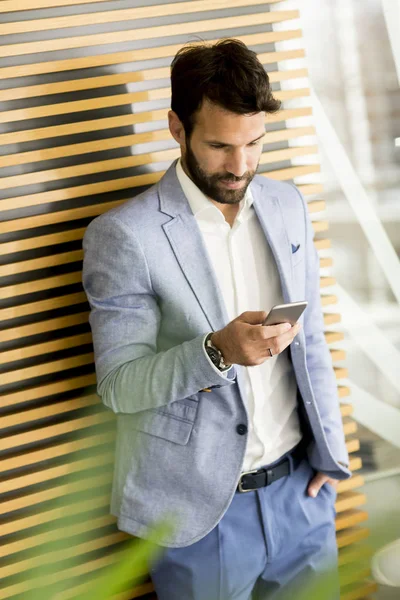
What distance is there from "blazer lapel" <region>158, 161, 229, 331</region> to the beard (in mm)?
119

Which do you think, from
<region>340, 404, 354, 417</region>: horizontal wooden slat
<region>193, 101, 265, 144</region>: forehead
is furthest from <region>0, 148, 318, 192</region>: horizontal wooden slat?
<region>340, 404, 354, 417</region>: horizontal wooden slat

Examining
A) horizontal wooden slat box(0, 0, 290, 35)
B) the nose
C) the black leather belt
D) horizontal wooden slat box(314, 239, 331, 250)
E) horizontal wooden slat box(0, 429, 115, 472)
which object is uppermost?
horizontal wooden slat box(0, 0, 290, 35)

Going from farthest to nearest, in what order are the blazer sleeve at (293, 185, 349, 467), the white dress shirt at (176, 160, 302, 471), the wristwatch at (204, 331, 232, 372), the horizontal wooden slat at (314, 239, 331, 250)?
1. the horizontal wooden slat at (314, 239, 331, 250)
2. the blazer sleeve at (293, 185, 349, 467)
3. the white dress shirt at (176, 160, 302, 471)
4. the wristwatch at (204, 331, 232, 372)

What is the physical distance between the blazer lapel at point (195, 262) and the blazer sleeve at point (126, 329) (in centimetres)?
13

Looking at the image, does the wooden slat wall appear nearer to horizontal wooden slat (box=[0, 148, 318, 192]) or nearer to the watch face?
horizontal wooden slat (box=[0, 148, 318, 192])

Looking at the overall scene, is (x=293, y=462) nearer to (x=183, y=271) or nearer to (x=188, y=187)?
(x=183, y=271)

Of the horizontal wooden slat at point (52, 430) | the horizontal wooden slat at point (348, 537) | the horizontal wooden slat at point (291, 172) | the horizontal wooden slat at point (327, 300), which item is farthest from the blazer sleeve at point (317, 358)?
the horizontal wooden slat at point (52, 430)

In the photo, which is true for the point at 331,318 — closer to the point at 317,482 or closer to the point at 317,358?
the point at 317,358

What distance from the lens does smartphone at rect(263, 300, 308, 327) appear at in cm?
200

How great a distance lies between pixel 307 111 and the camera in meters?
3.06

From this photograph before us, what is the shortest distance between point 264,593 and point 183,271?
1.22 m

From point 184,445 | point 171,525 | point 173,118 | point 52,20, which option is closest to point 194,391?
point 184,445

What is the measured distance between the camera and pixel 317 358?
279cm

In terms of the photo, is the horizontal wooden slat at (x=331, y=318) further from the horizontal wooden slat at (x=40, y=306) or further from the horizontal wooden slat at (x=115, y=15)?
the horizontal wooden slat at (x=115, y=15)
